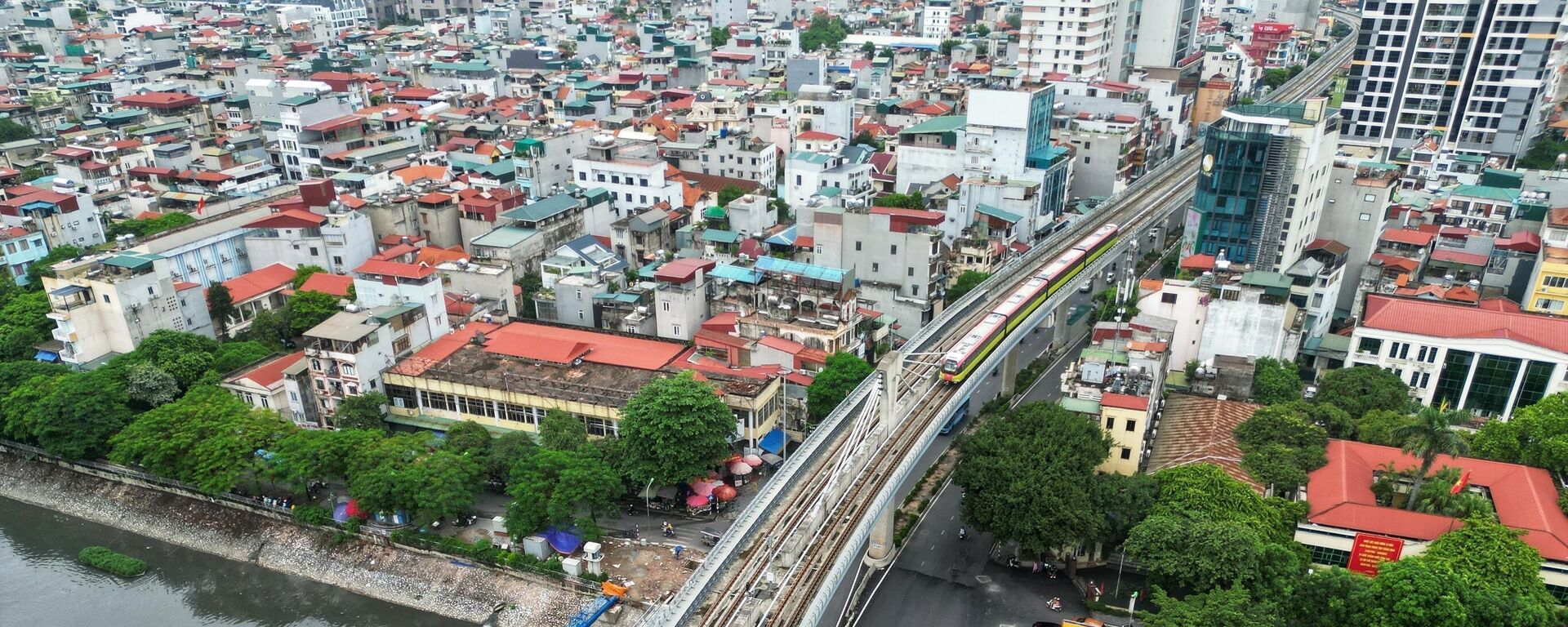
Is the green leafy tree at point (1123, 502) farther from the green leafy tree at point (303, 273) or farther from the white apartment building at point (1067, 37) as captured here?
the white apartment building at point (1067, 37)

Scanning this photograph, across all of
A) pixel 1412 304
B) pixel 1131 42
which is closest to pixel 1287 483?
pixel 1412 304

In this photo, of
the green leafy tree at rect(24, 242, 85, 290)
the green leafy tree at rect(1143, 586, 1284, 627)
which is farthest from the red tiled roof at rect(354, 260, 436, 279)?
the green leafy tree at rect(1143, 586, 1284, 627)

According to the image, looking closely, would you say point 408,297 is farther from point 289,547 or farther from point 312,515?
point 289,547

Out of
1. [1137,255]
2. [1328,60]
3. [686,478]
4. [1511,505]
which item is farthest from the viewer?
[1328,60]

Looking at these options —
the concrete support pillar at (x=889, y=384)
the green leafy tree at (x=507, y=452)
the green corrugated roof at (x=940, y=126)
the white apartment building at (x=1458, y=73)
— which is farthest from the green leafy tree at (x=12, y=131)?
the white apartment building at (x=1458, y=73)

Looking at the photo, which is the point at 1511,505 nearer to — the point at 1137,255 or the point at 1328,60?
the point at 1137,255
